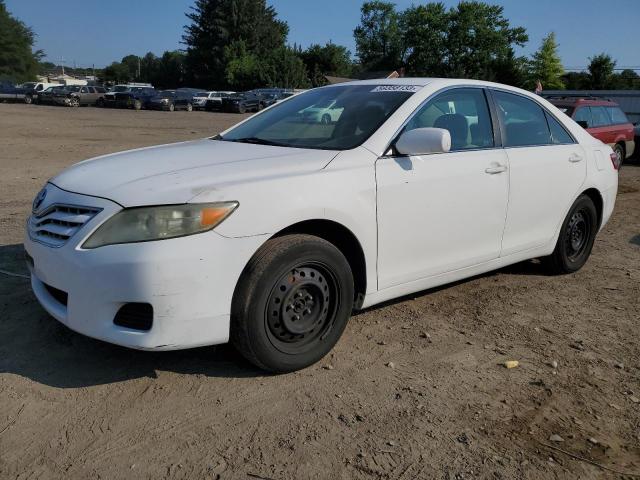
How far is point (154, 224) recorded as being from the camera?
111 inches

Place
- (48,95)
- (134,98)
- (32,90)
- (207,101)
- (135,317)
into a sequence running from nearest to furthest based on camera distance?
(135,317) → (207,101) → (134,98) → (48,95) → (32,90)

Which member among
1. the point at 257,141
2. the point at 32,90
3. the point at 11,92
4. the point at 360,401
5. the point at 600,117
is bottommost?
the point at 360,401

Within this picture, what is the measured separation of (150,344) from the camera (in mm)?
2861

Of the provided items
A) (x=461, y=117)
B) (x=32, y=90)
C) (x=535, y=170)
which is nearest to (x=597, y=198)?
(x=535, y=170)

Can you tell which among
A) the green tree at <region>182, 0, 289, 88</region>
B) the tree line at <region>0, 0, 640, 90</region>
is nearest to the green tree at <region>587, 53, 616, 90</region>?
the tree line at <region>0, 0, 640, 90</region>

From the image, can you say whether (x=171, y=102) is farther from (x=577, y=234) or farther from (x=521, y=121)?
(x=521, y=121)

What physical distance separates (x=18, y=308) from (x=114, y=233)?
174 centimetres

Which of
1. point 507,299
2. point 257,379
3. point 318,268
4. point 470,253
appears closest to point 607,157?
point 507,299

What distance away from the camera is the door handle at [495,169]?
415 cm

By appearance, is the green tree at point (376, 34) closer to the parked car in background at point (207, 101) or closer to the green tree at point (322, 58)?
the green tree at point (322, 58)

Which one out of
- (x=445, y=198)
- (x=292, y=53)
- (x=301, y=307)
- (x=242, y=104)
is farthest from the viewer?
(x=292, y=53)

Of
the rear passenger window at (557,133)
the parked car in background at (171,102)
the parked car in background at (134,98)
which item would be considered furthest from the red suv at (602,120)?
the parked car in background at (134,98)

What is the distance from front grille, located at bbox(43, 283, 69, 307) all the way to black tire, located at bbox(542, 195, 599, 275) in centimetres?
391

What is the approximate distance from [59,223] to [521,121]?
3.46 metres
